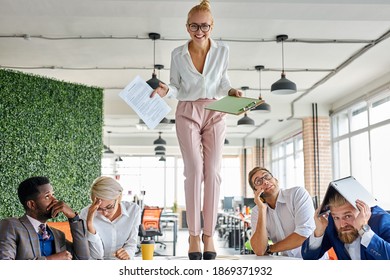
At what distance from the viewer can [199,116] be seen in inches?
95.6

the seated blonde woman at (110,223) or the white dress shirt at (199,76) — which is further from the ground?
the white dress shirt at (199,76)

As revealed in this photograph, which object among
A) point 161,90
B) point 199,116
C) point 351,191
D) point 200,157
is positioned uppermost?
point 161,90

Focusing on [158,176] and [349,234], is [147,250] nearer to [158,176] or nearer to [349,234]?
[349,234]

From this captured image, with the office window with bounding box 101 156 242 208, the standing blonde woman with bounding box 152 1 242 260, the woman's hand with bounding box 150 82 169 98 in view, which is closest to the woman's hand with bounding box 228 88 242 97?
the standing blonde woman with bounding box 152 1 242 260

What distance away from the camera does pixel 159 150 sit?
51.5 feet

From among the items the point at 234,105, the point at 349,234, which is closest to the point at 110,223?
the point at 234,105

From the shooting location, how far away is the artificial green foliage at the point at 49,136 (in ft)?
22.0

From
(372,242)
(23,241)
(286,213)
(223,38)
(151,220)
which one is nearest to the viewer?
(372,242)

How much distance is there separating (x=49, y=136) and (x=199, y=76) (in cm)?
548

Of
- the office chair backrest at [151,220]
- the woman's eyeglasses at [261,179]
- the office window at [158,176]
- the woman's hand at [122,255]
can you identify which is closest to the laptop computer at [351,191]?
the woman's eyeglasses at [261,179]

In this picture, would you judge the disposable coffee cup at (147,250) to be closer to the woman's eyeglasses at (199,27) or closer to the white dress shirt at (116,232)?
the white dress shirt at (116,232)

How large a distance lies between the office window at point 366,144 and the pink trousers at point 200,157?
7.66m
